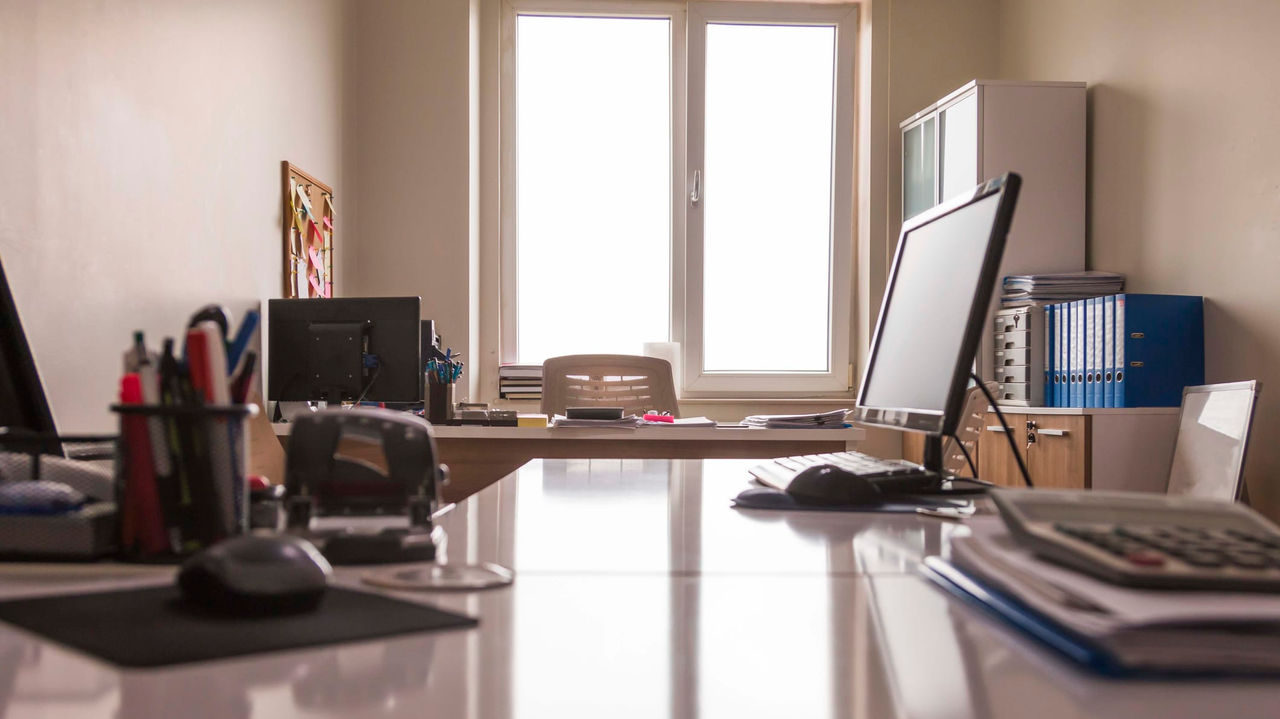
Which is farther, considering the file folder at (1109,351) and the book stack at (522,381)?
the book stack at (522,381)

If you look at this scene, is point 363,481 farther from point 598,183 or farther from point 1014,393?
point 598,183

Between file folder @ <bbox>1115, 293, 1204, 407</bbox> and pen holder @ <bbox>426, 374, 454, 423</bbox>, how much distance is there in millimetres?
2033

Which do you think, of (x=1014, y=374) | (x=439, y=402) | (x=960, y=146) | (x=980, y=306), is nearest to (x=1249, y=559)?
(x=980, y=306)

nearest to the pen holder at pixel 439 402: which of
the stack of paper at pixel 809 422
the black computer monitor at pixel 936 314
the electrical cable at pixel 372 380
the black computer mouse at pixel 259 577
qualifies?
the electrical cable at pixel 372 380

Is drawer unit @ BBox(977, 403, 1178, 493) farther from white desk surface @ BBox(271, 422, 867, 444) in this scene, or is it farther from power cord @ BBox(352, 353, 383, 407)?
power cord @ BBox(352, 353, 383, 407)

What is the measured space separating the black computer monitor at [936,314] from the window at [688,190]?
3.12 m

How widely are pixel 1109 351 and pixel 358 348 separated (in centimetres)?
226

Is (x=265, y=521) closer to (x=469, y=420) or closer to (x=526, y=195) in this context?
(x=469, y=420)

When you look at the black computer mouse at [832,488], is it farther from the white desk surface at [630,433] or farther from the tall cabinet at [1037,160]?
the tall cabinet at [1037,160]

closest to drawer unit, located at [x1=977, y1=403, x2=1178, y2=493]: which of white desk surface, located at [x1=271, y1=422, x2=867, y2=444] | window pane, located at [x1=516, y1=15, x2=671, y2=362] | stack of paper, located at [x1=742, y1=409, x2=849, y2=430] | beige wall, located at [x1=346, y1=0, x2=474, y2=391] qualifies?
stack of paper, located at [x1=742, y1=409, x2=849, y2=430]

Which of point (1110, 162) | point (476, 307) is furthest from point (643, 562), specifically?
point (476, 307)

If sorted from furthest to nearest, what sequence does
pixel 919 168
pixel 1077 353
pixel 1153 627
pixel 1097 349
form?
1. pixel 919 168
2. pixel 1077 353
3. pixel 1097 349
4. pixel 1153 627

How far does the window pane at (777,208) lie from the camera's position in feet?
15.7

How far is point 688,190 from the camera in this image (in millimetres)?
4734
